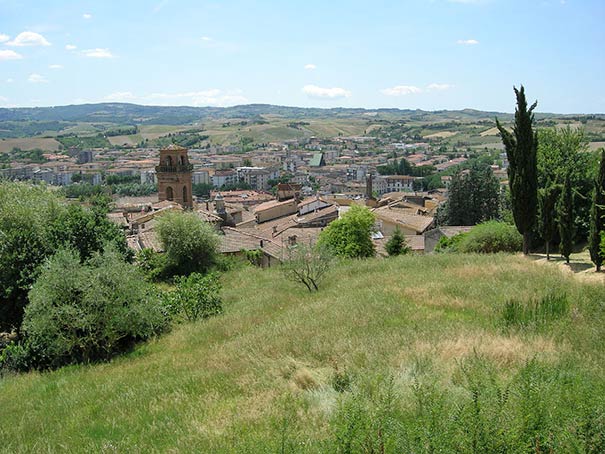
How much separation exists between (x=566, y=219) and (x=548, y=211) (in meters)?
1.41

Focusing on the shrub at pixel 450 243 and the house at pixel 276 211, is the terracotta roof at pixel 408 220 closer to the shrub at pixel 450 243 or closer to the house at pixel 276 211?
the shrub at pixel 450 243

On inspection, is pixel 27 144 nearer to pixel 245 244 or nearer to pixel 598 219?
pixel 245 244

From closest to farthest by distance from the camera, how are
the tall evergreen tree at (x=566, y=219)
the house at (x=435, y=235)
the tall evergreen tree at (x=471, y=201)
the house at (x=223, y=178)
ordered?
the tall evergreen tree at (x=566, y=219)
the house at (x=435, y=235)
the tall evergreen tree at (x=471, y=201)
the house at (x=223, y=178)

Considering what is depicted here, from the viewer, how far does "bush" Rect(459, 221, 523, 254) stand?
23.3m

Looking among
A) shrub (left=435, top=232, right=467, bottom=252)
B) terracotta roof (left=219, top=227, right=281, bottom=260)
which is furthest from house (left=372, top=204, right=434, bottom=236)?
terracotta roof (left=219, top=227, right=281, bottom=260)

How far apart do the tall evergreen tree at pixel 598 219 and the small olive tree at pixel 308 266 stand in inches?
314

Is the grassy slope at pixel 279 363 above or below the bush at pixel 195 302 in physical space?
above

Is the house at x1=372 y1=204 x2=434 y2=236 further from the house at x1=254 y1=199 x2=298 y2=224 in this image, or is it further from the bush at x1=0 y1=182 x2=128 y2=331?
the bush at x1=0 y1=182 x2=128 y2=331

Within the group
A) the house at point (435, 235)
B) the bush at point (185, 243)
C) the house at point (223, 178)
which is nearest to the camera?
the bush at point (185, 243)

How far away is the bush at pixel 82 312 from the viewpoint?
13.5 metres

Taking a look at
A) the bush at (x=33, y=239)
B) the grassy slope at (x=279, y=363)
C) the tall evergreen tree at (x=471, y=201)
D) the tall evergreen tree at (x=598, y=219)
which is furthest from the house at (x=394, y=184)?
the grassy slope at (x=279, y=363)

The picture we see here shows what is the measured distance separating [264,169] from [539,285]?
4754 inches

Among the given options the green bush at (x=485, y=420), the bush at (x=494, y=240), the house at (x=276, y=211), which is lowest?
the house at (x=276, y=211)

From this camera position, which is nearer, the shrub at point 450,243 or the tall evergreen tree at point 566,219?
the tall evergreen tree at point 566,219
